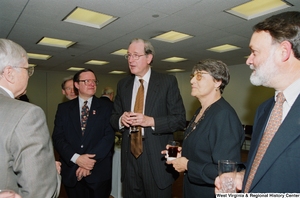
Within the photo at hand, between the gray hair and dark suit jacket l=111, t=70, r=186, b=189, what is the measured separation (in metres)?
1.01

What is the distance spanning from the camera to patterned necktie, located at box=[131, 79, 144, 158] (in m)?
1.86

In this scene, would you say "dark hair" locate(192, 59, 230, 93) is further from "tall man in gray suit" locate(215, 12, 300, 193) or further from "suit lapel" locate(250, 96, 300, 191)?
"suit lapel" locate(250, 96, 300, 191)

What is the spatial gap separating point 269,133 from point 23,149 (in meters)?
1.26

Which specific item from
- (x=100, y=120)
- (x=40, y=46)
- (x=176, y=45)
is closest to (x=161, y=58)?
Result: (x=176, y=45)

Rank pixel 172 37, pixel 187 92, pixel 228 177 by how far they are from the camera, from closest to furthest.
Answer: pixel 228 177
pixel 172 37
pixel 187 92

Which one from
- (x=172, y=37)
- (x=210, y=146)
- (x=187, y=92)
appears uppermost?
(x=172, y=37)

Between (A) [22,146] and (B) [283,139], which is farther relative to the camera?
(A) [22,146]

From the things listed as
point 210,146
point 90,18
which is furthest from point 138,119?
point 90,18

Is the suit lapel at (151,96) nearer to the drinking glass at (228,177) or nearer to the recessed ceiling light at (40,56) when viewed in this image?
the drinking glass at (228,177)

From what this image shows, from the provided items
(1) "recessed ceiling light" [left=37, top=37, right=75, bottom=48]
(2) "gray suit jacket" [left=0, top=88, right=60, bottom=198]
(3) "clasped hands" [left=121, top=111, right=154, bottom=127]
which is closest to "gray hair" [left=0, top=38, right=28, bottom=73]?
(2) "gray suit jacket" [left=0, top=88, right=60, bottom=198]

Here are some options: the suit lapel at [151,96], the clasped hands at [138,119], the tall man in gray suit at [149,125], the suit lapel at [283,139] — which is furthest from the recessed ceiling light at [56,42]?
the suit lapel at [283,139]

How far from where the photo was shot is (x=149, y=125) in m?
1.81

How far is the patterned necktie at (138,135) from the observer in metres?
1.86

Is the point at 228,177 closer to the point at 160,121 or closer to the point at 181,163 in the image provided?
the point at 181,163
